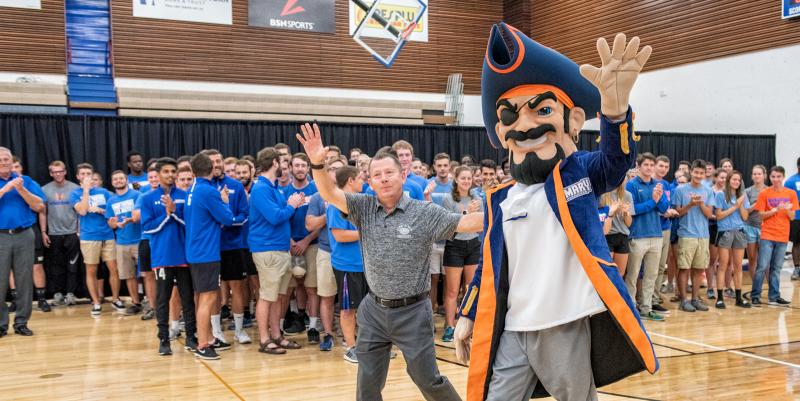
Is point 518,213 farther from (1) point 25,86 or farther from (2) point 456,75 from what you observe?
(2) point 456,75

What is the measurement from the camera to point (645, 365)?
7.34 ft

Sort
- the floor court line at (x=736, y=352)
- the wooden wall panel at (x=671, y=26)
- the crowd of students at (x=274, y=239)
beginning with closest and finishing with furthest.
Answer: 1. the floor court line at (x=736, y=352)
2. the crowd of students at (x=274, y=239)
3. the wooden wall panel at (x=671, y=26)

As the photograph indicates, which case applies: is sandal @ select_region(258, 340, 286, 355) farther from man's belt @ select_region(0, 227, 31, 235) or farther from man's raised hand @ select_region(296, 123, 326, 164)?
man's raised hand @ select_region(296, 123, 326, 164)

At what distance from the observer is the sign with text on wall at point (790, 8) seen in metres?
10.6

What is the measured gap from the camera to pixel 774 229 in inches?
319

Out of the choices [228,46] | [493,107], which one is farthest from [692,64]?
[493,107]

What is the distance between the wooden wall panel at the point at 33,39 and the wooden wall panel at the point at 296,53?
2.98 ft

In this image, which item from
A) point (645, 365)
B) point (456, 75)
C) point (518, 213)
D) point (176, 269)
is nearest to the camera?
point (645, 365)

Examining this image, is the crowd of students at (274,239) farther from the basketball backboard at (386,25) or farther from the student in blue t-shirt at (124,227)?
the basketball backboard at (386,25)

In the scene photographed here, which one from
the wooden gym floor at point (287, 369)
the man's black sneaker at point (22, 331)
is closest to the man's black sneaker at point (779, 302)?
the wooden gym floor at point (287, 369)

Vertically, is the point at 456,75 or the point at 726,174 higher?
the point at 456,75

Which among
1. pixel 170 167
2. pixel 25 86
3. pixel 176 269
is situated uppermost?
pixel 25 86

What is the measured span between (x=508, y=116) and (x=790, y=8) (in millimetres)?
10330

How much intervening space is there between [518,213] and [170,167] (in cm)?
411
